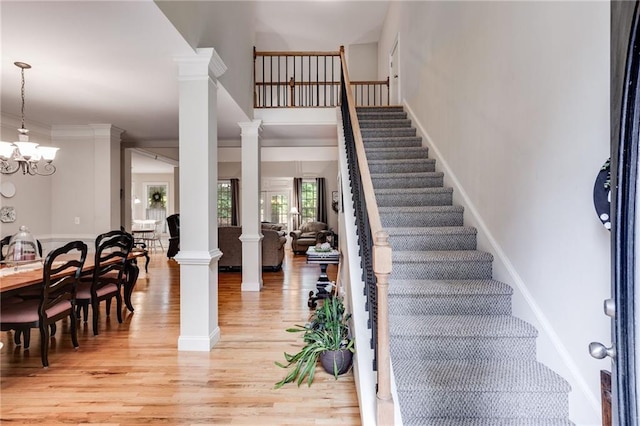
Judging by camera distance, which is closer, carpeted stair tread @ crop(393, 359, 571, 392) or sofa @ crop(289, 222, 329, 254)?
carpeted stair tread @ crop(393, 359, 571, 392)

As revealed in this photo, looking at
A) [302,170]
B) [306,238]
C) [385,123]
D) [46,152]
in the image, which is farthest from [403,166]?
[302,170]

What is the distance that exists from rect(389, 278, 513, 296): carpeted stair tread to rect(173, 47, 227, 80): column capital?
89.2 inches

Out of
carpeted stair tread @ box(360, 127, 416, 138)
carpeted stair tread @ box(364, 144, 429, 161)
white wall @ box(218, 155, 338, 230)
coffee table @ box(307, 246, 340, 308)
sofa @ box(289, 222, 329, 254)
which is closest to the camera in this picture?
carpeted stair tread @ box(364, 144, 429, 161)

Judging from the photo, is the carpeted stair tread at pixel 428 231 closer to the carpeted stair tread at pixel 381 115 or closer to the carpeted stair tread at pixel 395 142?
the carpeted stair tread at pixel 395 142

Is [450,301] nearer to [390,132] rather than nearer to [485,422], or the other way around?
[485,422]

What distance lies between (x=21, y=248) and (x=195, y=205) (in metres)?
1.83

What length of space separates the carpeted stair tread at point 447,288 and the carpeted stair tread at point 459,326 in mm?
152

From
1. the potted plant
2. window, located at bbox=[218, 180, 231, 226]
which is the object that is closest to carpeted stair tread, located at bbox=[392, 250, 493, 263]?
the potted plant

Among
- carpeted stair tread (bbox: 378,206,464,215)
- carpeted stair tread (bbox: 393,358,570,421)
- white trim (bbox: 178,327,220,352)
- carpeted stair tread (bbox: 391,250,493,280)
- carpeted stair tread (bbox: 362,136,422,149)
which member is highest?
carpeted stair tread (bbox: 362,136,422,149)

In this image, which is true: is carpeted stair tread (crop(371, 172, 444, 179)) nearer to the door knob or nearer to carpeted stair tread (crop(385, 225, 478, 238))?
carpeted stair tread (crop(385, 225, 478, 238))

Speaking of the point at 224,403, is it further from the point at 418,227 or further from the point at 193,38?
the point at 193,38

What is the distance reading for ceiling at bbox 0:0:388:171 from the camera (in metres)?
2.06

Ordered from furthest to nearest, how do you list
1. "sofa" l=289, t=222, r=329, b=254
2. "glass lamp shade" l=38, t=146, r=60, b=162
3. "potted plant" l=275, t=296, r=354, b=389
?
"sofa" l=289, t=222, r=329, b=254 < "glass lamp shade" l=38, t=146, r=60, b=162 < "potted plant" l=275, t=296, r=354, b=389

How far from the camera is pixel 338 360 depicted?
239 cm
